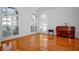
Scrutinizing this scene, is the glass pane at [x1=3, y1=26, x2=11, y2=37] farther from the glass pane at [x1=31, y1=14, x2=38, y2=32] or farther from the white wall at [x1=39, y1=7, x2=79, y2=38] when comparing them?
the white wall at [x1=39, y1=7, x2=79, y2=38]

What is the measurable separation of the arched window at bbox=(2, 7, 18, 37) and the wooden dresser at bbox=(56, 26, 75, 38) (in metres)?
0.59

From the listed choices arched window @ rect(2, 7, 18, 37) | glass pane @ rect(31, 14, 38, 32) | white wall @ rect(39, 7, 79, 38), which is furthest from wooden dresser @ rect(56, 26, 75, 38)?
arched window @ rect(2, 7, 18, 37)

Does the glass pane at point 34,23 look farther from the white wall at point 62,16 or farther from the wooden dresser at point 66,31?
the wooden dresser at point 66,31

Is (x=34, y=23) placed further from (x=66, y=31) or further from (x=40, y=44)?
(x=66, y=31)

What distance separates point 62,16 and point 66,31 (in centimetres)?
22

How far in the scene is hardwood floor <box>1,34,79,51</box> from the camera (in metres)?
2.17

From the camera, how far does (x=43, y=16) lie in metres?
2.21

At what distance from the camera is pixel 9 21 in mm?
2189

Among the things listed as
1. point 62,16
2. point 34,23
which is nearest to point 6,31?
point 34,23
